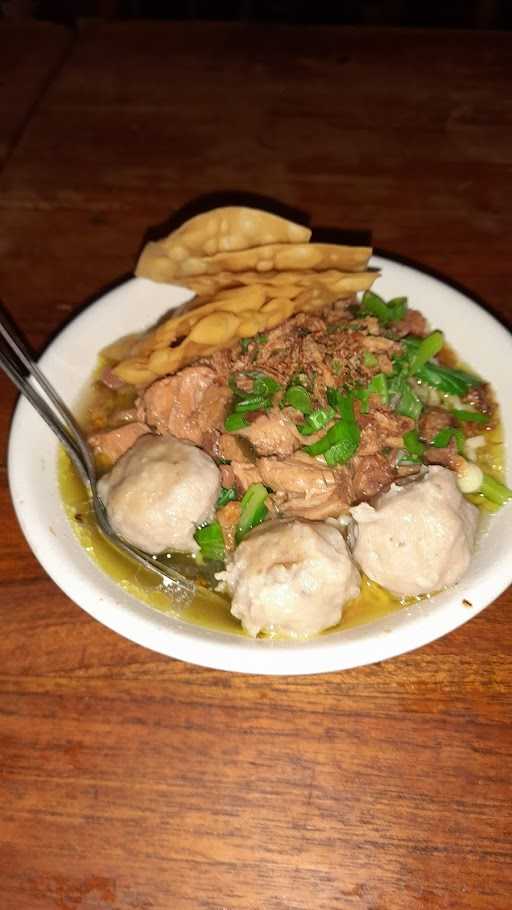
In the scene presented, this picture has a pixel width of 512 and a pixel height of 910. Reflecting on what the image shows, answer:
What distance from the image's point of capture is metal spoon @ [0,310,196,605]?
7.02ft

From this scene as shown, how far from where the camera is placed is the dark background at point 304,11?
5.91 metres

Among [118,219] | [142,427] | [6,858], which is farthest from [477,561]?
[118,219]

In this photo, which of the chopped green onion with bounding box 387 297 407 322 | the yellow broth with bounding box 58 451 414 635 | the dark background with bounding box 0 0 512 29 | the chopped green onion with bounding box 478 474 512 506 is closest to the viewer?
the yellow broth with bounding box 58 451 414 635

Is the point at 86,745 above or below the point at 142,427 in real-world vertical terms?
below

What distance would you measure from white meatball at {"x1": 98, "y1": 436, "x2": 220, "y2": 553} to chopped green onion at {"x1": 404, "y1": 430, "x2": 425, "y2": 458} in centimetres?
54

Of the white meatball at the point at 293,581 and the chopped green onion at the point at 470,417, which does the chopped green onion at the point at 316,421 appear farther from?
the chopped green onion at the point at 470,417

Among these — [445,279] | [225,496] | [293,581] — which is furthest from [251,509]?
[445,279]

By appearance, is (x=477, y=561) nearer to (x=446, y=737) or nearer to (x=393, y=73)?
(x=446, y=737)

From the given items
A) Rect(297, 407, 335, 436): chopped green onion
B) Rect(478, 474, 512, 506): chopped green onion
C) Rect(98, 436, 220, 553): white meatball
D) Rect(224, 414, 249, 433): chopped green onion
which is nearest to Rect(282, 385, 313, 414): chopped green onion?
Rect(297, 407, 335, 436): chopped green onion

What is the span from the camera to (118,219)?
3.50 m

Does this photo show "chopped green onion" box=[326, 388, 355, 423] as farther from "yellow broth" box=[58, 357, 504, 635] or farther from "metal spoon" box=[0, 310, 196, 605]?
"metal spoon" box=[0, 310, 196, 605]

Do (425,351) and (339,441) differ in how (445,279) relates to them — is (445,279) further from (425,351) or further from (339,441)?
(339,441)

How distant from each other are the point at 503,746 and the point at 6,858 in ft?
3.80

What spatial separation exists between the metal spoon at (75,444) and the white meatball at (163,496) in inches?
1.4
